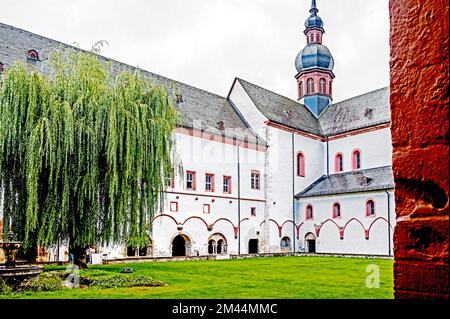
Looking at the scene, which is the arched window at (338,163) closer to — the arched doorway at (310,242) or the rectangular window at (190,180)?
the arched doorway at (310,242)

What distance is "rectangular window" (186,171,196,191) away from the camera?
27.0 meters

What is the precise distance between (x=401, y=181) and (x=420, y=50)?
371 millimetres

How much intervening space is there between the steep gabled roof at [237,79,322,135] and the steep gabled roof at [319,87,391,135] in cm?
104

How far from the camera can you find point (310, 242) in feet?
109

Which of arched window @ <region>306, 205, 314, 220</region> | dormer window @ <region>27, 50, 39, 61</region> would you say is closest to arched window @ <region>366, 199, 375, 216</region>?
arched window @ <region>306, 205, 314, 220</region>

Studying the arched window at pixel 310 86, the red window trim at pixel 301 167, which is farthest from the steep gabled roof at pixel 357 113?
the red window trim at pixel 301 167

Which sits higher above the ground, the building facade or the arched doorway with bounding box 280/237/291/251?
the building facade

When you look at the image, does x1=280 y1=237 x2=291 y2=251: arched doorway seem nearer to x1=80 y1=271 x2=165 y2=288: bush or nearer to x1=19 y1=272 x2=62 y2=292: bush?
x1=80 y1=271 x2=165 y2=288: bush

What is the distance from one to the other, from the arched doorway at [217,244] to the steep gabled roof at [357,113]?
13178mm

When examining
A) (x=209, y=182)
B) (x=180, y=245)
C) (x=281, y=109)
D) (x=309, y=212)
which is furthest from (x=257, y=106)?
(x=180, y=245)

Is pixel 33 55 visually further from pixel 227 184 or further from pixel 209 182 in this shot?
pixel 227 184

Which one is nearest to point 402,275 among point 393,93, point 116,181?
point 393,93

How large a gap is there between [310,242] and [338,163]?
21.2ft

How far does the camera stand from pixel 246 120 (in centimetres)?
3338
